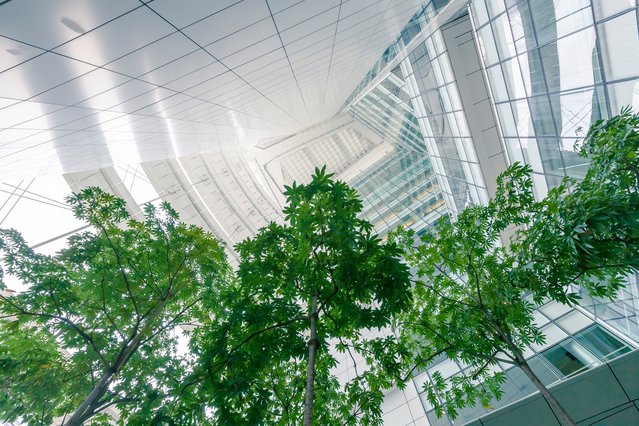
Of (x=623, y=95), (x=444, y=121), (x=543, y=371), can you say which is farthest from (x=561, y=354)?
(x=444, y=121)

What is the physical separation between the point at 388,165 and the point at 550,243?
27.6 metres

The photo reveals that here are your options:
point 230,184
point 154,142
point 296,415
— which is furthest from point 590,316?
point 230,184

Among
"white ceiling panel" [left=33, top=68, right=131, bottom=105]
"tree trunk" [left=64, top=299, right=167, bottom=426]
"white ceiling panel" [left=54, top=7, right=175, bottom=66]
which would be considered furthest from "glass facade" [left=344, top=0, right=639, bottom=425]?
"tree trunk" [left=64, top=299, right=167, bottom=426]

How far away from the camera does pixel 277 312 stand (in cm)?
426

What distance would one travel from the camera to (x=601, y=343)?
10586 mm

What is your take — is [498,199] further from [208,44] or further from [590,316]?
[590,316]

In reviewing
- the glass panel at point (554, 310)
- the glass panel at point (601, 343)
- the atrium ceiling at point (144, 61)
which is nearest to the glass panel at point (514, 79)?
the atrium ceiling at point (144, 61)

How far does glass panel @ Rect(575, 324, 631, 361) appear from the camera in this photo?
9.87 meters

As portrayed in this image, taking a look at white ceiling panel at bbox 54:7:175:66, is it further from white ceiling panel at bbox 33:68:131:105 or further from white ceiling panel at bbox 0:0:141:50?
white ceiling panel at bbox 33:68:131:105

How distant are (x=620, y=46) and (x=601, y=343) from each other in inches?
377

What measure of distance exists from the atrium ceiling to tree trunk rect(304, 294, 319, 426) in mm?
4073

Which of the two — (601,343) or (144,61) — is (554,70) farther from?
(144,61)

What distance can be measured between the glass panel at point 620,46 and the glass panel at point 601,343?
8343 mm

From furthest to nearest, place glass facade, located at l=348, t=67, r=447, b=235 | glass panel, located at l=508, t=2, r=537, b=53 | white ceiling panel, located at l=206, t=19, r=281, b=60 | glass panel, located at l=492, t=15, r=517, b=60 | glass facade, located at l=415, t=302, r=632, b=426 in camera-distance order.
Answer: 1. glass facade, located at l=348, t=67, r=447, b=235
2. glass facade, located at l=415, t=302, r=632, b=426
3. glass panel, located at l=492, t=15, r=517, b=60
4. glass panel, located at l=508, t=2, r=537, b=53
5. white ceiling panel, located at l=206, t=19, r=281, b=60
